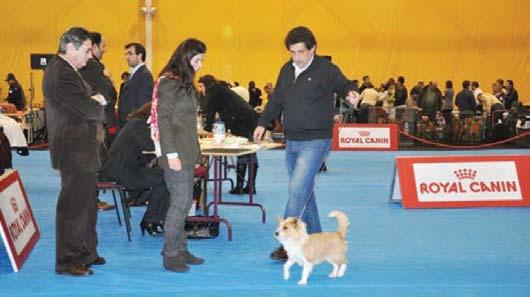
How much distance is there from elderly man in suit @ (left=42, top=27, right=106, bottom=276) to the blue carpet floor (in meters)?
0.23

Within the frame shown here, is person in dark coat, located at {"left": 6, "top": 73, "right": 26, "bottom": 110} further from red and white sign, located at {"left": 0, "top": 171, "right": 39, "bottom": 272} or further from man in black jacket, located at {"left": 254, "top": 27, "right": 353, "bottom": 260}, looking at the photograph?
man in black jacket, located at {"left": 254, "top": 27, "right": 353, "bottom": 260}

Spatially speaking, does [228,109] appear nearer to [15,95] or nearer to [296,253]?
[296,253]

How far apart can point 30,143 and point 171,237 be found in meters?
12.3

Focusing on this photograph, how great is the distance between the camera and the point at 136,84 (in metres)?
7.97

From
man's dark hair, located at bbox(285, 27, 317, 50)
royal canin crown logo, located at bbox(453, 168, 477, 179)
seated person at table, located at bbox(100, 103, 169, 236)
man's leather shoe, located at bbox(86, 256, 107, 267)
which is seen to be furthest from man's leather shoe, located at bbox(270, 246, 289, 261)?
royal canin crown logo, located at bbox(453, 168, 477, 179)

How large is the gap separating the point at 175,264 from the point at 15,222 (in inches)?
46.4

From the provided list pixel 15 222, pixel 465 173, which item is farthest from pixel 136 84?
pixel 465 173

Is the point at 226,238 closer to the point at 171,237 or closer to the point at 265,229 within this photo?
the point at 265,229

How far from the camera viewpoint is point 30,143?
1694 centimetres

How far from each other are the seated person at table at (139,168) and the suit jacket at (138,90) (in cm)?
128

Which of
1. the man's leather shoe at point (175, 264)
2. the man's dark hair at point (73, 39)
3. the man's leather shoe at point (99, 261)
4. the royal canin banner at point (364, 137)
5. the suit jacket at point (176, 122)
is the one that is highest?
the man's dark hair at point (73, 39)

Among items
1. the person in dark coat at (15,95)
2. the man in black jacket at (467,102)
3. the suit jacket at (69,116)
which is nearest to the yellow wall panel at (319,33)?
the person in dark coat at (15,95)

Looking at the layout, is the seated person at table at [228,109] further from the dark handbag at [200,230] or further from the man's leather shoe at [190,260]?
the man's leather shoe at [190,260]

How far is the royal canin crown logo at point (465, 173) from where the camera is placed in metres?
8.29
